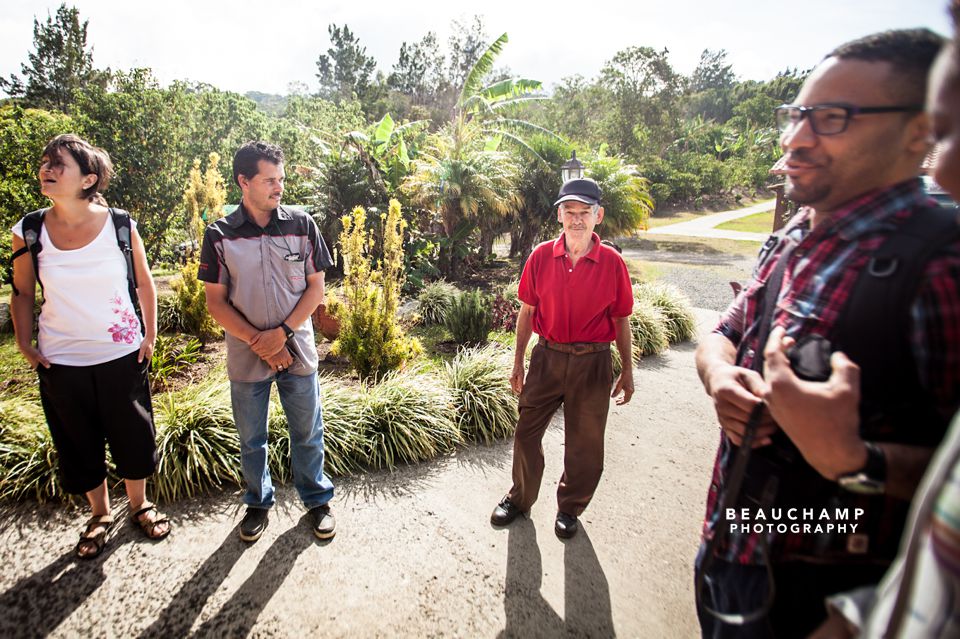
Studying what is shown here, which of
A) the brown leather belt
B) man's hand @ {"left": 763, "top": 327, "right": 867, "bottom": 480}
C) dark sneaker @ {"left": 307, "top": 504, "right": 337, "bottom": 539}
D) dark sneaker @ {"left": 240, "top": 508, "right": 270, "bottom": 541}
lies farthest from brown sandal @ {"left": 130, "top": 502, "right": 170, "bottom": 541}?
man's hand @ {"left": 763, "top": 327, "right": 867, "bottom": 480}

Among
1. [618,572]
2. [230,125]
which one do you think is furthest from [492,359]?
[230,125]

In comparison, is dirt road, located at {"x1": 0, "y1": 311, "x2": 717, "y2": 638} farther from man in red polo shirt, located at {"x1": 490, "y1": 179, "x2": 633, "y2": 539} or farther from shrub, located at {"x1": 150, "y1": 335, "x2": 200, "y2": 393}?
shrub, located at {"x1": 150, "y1": 335, "x2": 200, "y2": 393}

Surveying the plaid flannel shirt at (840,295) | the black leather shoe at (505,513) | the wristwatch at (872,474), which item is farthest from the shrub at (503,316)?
the wristwatch at (872,474)

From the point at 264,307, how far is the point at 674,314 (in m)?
6.51

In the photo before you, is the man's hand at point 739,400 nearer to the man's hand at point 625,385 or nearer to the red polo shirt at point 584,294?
the red polo shirt at point 584,294

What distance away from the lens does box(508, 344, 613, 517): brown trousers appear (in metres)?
2.87

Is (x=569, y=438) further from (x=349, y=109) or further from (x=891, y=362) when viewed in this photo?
(x=349, y=109)

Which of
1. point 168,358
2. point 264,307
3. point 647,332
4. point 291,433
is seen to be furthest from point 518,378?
point 168,358

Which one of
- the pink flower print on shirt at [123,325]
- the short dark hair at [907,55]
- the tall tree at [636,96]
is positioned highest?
the tall tree at [636,96]

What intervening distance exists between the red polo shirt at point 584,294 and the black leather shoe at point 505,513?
3.93 feet

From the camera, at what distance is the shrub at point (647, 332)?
6.53 meters

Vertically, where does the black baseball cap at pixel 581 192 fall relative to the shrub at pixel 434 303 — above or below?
above

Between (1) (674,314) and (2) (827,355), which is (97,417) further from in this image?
(1) (674,314)

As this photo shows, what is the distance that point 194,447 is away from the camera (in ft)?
11.1
